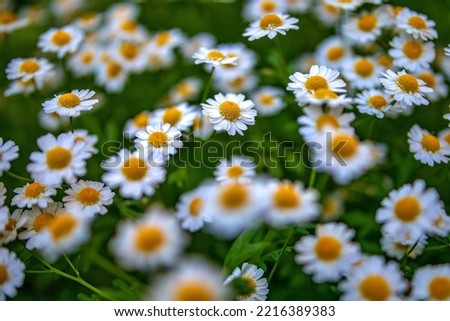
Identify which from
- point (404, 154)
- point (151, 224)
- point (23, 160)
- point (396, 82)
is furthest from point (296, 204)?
point (23, 160)

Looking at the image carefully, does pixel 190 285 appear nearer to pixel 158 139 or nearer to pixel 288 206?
pixel 288 206

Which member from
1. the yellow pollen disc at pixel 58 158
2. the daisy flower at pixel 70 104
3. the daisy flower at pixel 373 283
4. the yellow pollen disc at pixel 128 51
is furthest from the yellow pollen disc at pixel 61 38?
the daisy flower at pixel 373 283

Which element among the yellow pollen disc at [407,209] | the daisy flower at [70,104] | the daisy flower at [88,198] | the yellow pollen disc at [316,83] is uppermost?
the yellow pollen disc at [316,83]

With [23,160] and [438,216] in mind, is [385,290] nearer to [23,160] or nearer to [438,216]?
[438,216]

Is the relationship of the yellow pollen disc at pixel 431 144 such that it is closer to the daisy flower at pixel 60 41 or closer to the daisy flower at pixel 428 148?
the daisy flower at pixel 428 148

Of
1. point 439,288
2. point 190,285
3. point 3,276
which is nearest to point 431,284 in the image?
point 439,288
